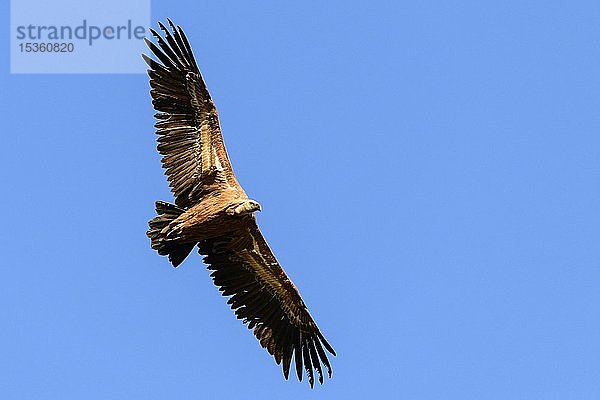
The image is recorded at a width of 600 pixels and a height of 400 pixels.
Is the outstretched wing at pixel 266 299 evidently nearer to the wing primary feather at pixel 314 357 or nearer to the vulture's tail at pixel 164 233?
the wing primary feather at pixel 314 357

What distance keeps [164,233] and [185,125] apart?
6.94 ft

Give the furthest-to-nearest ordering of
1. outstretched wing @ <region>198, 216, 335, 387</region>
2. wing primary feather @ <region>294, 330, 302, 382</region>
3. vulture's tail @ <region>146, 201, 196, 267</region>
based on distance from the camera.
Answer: wing primary feather @ <region>294, 330, 302, 382</region>
outstretched wing @ <region>198, 216, 335, 387</region>
vulture's tail @ <region>146, 201, 196, 267</region>

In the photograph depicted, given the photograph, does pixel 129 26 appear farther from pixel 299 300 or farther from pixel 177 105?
pixel 299 300

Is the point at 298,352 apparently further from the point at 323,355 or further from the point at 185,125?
the point at 185,125

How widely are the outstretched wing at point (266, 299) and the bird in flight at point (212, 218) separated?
2 centimetres

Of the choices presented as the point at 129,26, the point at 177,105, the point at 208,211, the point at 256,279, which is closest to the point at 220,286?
the point at 256,279

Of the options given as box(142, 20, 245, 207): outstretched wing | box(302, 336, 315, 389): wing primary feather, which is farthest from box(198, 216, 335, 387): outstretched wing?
box(142, 20, 245, 207): outstretched wing

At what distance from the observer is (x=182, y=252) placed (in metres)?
20.7

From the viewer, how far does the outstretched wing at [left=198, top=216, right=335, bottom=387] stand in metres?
21.5

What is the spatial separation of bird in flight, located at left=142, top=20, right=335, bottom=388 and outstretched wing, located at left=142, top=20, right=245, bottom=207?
0.06 feet

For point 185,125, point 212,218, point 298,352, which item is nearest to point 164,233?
point 212,218

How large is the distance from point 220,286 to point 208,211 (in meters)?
2.16

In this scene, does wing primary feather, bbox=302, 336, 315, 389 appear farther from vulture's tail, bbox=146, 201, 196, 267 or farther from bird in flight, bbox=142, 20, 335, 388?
vulture's tail, bbox=146, 201, 196, 267

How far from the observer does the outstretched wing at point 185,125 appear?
20891mm
